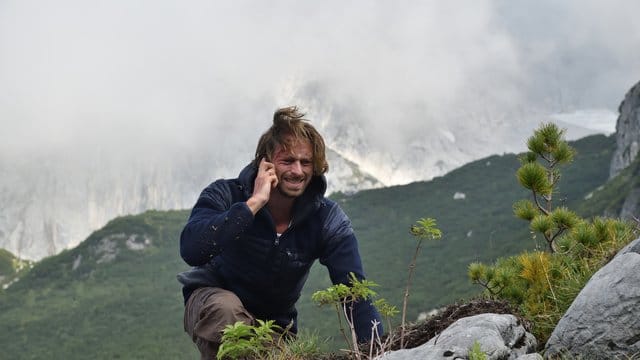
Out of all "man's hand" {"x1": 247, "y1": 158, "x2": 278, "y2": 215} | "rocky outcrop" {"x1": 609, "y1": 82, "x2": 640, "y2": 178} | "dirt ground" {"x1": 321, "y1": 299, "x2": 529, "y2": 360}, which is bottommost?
"rocky outcrop" {"x1": 609, "y1": 82, "x2": 640, "y2": 178}

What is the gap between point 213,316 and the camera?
5477mm

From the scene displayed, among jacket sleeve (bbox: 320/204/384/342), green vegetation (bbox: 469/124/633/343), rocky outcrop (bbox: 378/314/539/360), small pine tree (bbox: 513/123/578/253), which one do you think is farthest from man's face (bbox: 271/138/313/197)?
small pine tree (bbox: 513/123/578/253)

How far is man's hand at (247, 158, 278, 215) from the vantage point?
16.9 ft

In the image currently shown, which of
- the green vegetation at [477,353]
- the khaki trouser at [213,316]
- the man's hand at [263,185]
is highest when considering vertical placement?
the man's hand at [263,185]

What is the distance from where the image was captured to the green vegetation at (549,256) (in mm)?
5758

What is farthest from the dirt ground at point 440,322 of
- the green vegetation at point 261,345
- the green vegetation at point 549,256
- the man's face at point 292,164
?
the man's face at point 292,164

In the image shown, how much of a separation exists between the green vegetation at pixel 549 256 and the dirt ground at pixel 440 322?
561 millimetres

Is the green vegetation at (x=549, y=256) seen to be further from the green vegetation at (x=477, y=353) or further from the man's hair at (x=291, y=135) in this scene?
the man's hair at (x=291, y=135)

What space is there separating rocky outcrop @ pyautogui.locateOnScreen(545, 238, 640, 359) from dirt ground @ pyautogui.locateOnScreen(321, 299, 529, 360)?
41 cm

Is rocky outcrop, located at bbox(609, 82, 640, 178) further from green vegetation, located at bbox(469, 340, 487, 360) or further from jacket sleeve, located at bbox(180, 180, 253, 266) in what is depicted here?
Answer: green vegetation, located at bbox(469, 340, 487, 360)

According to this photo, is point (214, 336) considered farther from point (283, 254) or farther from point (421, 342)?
point (421, 342)

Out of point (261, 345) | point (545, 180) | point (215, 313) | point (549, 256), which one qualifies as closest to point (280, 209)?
point (215, 313)

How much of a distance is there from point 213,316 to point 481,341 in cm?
227

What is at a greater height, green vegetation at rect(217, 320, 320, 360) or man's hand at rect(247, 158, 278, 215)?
man's hand at rect(247, 158, 278, 215)
